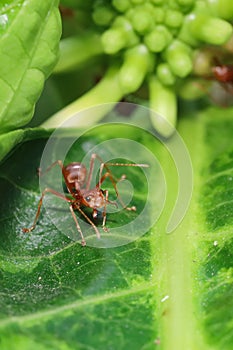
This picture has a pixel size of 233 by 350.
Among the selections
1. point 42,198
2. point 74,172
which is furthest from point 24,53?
point 74,172

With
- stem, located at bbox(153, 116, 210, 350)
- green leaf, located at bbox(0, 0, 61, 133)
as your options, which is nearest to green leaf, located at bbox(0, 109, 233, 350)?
stem, located at bbox(153, 116, 210, 350)

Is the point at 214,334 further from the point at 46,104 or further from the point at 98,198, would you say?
the point at 46,104

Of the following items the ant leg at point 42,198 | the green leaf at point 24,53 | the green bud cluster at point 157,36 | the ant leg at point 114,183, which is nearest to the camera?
the green leaf at point 24,53

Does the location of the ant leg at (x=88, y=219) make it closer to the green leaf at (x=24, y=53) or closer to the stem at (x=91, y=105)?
the stem at (x=91, y=105)

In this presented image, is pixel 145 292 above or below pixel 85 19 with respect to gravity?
below

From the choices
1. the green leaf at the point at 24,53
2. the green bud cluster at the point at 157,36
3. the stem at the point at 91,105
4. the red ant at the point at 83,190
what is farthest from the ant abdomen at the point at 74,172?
the green leaf at the point at 24,53

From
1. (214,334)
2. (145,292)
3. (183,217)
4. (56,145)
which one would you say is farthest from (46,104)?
(214,334)

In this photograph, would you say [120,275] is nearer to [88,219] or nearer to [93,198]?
[88,219]
